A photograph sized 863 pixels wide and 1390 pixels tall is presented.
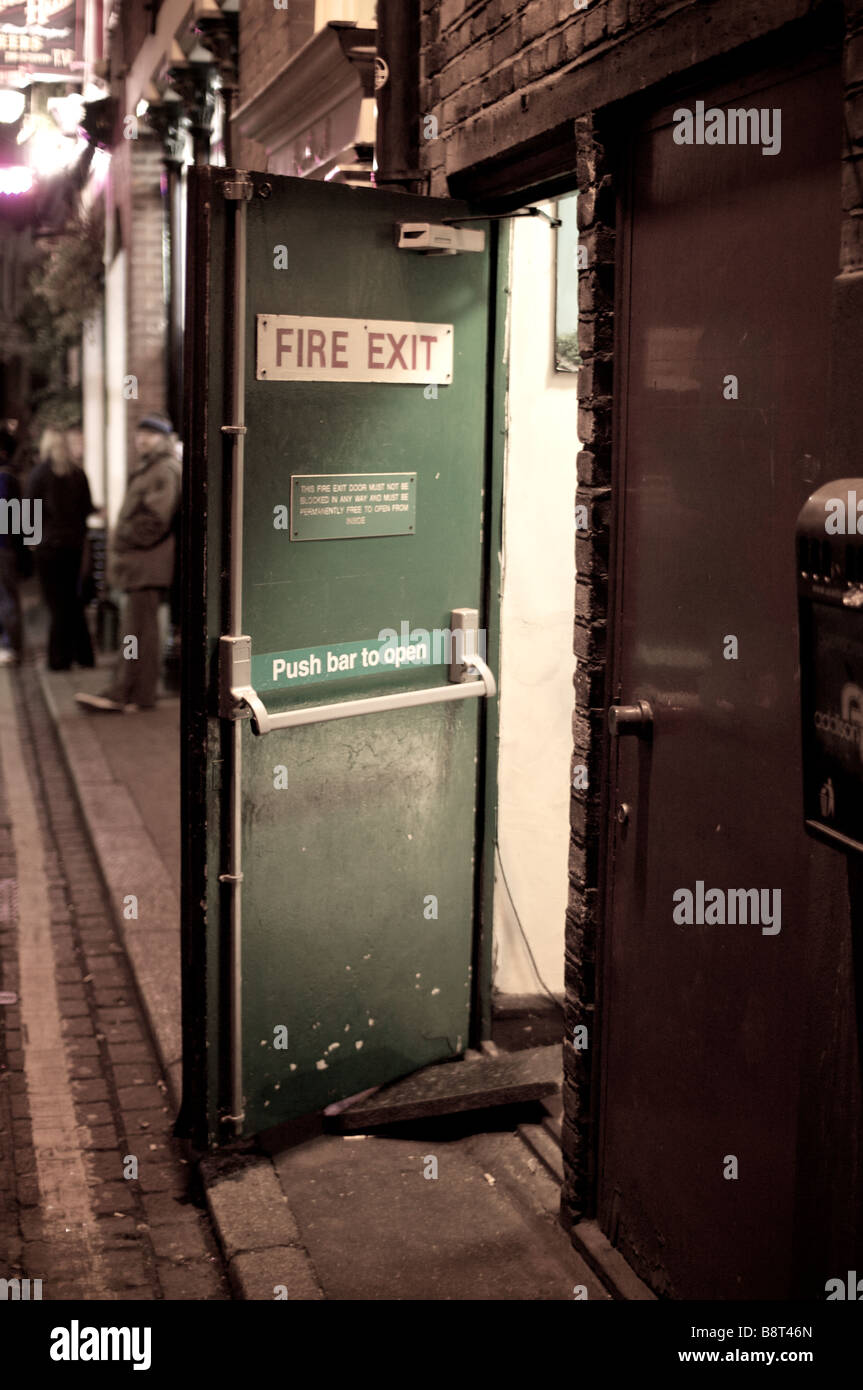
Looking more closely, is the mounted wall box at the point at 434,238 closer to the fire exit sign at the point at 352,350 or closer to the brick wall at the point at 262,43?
the fire exit sign at the point at 352,350

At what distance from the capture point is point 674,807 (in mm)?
3629

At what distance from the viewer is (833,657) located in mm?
2438

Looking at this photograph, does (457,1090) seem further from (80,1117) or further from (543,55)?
(543,55)

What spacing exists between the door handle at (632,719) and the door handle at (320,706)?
43.4 inches

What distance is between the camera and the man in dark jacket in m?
10.7

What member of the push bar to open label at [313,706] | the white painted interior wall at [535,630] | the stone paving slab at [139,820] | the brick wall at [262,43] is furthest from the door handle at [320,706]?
the brick wall at [262,43]

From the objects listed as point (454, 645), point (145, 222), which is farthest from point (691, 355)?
point (145, 222)

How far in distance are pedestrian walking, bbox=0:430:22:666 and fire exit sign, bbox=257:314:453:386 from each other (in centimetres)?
940

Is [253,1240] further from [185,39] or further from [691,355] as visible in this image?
[185,39]

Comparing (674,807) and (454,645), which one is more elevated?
(454,645)

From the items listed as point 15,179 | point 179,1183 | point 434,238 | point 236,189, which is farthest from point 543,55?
point 15,179

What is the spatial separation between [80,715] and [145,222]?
5.31 metres

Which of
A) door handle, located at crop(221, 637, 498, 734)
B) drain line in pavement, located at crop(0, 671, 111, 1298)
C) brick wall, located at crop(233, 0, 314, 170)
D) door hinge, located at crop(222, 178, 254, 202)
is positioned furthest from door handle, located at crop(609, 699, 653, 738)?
brick wall, located at crop(233, 0, 314, 170)

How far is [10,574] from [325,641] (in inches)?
389
